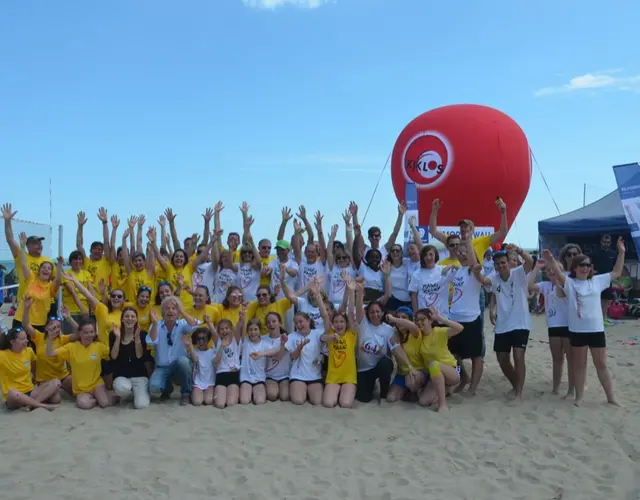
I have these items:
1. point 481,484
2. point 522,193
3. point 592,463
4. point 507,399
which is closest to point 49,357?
point 481,484

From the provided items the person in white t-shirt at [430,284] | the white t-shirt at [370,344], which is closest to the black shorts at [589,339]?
the person in white t-shirt at [430,284]

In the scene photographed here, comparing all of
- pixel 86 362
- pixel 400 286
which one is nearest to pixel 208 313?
pixel 86 362

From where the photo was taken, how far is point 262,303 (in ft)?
19.8

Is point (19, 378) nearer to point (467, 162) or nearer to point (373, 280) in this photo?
point (373, 280)

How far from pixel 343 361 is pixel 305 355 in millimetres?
401

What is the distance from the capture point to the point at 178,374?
555cm

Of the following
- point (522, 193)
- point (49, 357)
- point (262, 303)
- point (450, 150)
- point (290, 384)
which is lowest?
point (290, 384)

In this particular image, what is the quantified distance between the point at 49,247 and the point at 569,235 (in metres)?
11.2

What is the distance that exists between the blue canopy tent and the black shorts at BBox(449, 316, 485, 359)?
7.84 meters

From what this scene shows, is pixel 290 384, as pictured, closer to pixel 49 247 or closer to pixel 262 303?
pixel 262 303

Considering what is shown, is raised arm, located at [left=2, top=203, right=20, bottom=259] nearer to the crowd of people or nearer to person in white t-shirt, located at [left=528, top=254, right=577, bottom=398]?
the crowd of people

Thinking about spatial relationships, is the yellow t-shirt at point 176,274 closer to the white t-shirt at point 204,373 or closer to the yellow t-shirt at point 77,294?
the yellow t-shirt at point 77,294

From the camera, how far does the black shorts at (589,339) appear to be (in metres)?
5.11

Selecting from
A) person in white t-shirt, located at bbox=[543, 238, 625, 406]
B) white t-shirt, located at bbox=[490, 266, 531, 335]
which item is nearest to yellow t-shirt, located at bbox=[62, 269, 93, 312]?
white t-shirt, located at bbox=[490, 266, 531, 335]
